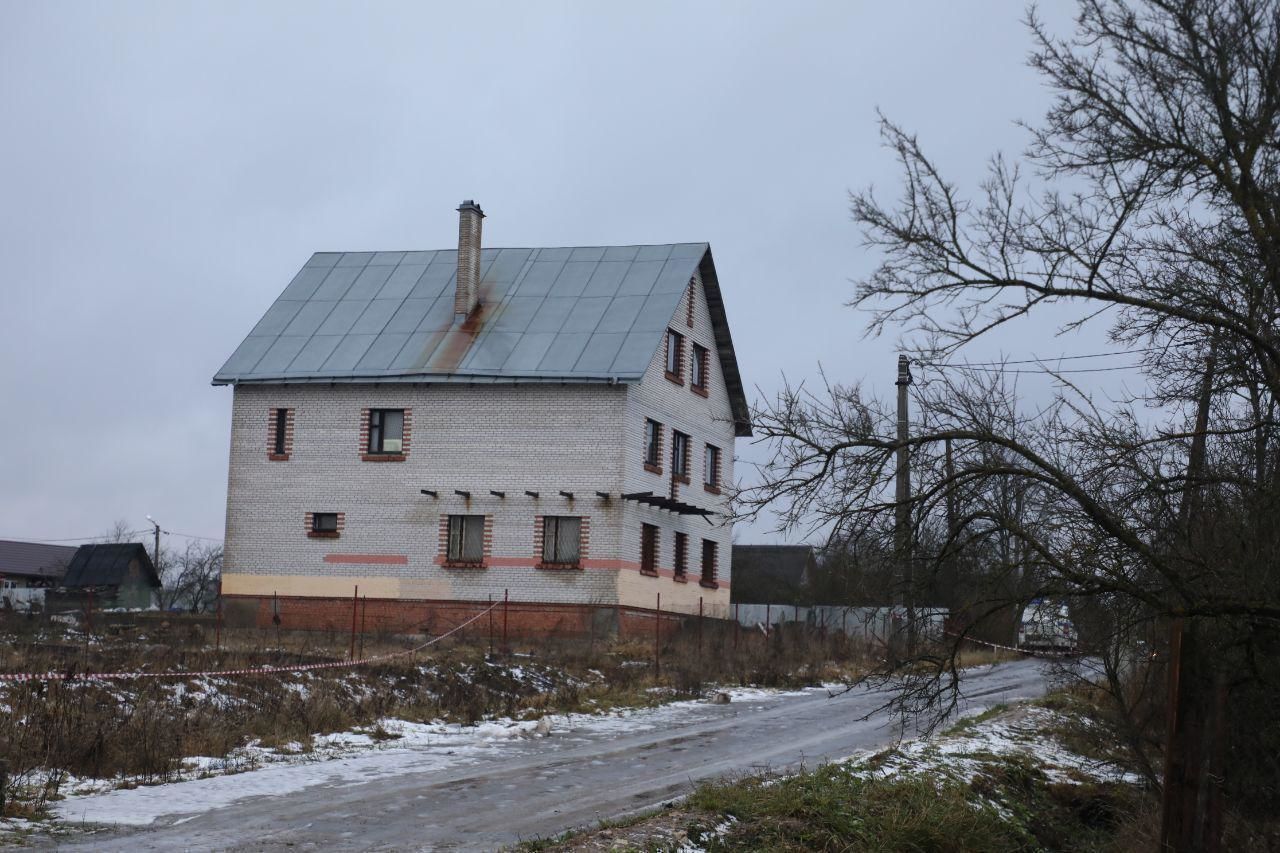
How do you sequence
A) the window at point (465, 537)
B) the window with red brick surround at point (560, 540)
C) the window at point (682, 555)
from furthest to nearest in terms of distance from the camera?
1. the window at point (682, 555)
2. the window at point (465, 537)
3. the window with red brick surround at point (560, 540)

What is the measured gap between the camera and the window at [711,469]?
38781 mm

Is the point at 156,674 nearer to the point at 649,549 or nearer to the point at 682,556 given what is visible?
the point at 649,549

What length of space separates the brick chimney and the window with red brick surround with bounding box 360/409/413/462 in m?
3.54

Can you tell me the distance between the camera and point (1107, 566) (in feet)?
33.2

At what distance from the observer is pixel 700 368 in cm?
3856

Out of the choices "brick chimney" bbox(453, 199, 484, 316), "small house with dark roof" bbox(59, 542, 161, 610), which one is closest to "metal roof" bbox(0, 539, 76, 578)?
"small house with dark roof" bbox(59, 542, 161, 610)

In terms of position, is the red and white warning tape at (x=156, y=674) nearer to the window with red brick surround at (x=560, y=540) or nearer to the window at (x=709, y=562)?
the window with red brick surround at (x=560, y=540)

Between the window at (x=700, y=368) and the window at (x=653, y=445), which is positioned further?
the window at (x=700, y=368)

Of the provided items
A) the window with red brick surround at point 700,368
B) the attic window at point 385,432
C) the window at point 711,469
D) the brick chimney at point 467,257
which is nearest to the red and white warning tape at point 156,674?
the attic window at point 385,432

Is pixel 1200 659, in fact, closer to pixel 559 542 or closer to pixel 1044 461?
pixel 1044 461

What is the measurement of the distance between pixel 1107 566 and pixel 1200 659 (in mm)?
1249

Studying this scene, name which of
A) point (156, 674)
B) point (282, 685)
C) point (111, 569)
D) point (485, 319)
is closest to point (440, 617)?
point (485, 319)

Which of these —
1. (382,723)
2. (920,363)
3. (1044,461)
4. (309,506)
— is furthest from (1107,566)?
(309,506)

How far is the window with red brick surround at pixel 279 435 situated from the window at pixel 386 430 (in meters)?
2.28
